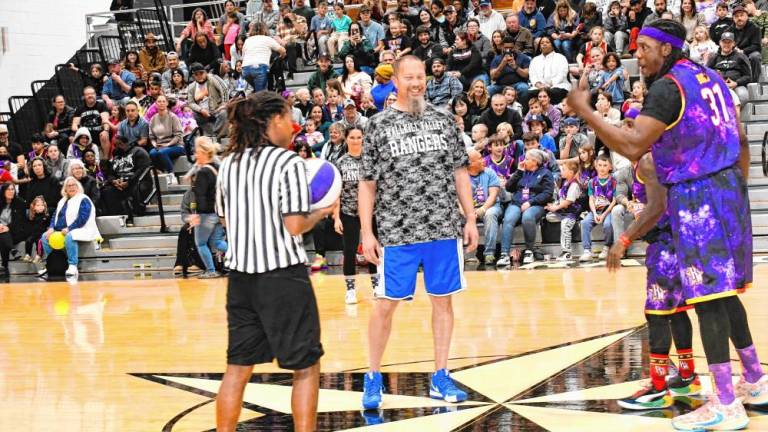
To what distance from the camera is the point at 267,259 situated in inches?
171

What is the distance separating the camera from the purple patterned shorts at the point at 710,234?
15.1 ft

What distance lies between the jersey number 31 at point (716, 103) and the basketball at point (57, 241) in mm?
10706

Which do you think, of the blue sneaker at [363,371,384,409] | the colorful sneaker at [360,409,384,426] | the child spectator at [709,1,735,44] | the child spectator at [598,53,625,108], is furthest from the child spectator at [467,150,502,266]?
the colorful sneaker at [360,409,384,426]

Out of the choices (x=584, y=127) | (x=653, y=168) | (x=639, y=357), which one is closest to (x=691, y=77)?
(x=653, y=168)

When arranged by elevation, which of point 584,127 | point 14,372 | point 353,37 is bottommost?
point 14,372

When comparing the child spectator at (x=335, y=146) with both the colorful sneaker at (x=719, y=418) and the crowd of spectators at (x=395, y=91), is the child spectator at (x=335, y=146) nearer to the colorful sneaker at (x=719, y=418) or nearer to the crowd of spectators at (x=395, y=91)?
the crowd of spectators at (x=395, y=91)

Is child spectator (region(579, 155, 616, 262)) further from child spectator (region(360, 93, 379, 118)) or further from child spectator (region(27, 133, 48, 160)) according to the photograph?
child spectator (region(27, 133, 48, 160))

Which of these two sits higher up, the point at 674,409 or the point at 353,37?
the point at 353,37

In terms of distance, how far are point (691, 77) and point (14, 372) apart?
4.64 meters

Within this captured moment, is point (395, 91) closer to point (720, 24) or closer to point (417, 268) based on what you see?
point (720, 24)

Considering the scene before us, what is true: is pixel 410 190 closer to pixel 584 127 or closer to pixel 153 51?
pixel 584 127

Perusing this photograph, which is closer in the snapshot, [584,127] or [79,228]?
[584,127]

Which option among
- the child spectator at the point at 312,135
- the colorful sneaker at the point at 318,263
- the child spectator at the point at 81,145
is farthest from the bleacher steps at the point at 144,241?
the colorful sneaker at the point at 318,263

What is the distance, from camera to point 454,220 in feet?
18.2
